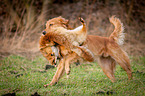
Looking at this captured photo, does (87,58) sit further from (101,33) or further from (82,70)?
(101,33)

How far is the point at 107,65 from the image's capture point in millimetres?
5254

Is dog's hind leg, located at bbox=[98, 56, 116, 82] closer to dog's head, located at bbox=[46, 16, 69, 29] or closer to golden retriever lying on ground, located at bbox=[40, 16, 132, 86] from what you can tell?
golden retriever lying on ground, located at bbox=[40, 16, 132, 86]

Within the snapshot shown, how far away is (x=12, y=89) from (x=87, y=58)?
2054 millimetres

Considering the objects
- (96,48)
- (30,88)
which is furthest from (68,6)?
(30,88)

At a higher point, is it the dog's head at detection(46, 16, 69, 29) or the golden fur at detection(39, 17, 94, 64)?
the dog's head at detection(46, 16, 69, 29)

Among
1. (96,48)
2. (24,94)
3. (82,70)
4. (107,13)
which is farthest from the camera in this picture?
(107,13)

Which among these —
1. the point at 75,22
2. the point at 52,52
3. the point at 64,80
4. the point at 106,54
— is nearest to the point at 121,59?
the point at 106,54

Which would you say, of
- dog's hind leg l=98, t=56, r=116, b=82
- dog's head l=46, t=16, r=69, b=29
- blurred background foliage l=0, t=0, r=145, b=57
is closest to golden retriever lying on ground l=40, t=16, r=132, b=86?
dog's hind leg l=98, t=56, r=116, b=82

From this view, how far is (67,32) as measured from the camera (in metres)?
4.15

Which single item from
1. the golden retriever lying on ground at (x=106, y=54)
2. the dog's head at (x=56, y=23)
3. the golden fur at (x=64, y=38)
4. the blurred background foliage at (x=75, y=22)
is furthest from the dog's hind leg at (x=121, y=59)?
the blurred background foliage at (x=75, y=22)

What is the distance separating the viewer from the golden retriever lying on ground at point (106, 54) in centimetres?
432

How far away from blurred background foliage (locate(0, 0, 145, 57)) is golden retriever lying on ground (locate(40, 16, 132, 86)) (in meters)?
3.77

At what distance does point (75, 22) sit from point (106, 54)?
5125 millimetres

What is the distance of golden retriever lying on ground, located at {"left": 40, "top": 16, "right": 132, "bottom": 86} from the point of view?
4.32 m
